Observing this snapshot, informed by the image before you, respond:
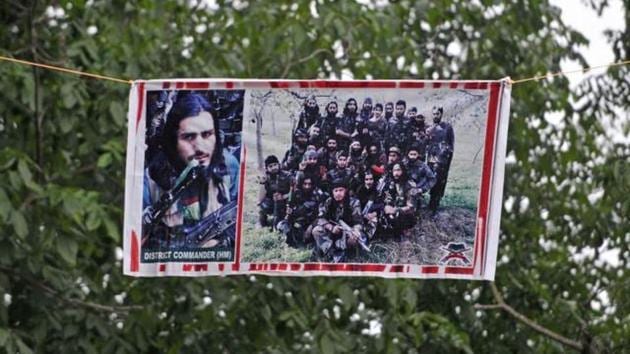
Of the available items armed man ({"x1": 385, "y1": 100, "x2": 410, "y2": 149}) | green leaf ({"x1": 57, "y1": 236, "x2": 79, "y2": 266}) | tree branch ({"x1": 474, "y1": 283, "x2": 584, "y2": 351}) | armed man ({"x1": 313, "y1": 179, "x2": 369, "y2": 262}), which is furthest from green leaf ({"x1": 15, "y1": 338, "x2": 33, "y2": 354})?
tree branch ({"x1": 474, "y1": 283, "x2": 584, "y2": 351})

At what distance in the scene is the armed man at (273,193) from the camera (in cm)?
529

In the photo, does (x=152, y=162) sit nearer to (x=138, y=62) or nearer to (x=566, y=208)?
(x=138, y=62)

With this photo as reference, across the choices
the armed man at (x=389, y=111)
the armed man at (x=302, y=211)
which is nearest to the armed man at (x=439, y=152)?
Result: the armed man at (x=389, y=111)

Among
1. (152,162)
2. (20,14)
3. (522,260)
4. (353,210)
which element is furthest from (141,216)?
(522,260)

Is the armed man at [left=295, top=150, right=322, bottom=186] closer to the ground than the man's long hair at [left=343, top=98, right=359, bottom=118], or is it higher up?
closer to the ground

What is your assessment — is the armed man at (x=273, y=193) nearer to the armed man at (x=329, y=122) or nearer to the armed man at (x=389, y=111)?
the armed man at (x=329, y=122)

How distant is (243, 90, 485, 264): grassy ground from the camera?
17.2 feet

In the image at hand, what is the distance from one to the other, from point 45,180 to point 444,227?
1859 mm

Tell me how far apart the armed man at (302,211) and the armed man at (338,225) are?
2 cm

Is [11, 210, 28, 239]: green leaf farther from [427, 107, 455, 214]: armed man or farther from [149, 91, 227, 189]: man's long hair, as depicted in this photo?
[427, 107, 455, 214]: armed man

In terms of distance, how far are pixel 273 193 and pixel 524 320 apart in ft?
8.43

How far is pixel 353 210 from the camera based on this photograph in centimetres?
529

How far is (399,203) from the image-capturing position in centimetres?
529

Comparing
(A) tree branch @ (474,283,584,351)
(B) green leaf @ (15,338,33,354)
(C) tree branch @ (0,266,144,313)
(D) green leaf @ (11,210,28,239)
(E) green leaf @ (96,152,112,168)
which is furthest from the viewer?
(A) tree branch @ (474,283,584,351)
